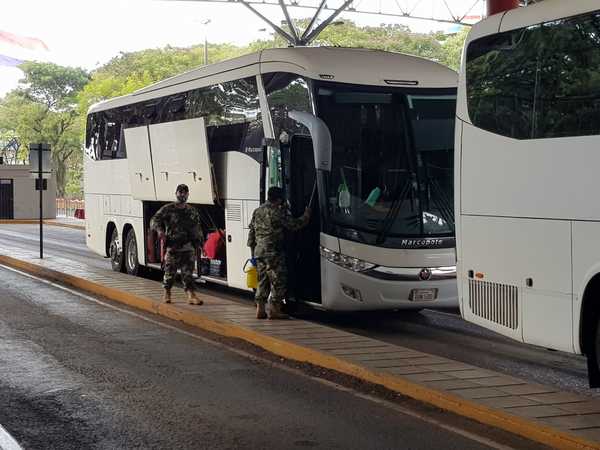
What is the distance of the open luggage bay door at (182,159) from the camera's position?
590 inches

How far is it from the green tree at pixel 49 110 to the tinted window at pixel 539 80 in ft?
205

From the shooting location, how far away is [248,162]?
46.0ft

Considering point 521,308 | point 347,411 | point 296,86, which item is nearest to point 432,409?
point 347,411

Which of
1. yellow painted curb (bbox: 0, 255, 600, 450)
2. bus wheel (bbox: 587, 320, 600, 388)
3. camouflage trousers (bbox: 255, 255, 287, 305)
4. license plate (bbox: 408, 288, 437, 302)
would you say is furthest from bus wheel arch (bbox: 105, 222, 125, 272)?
bus wheel (bbox: 587, 320, 600, 388)

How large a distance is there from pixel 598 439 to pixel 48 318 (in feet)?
29.4

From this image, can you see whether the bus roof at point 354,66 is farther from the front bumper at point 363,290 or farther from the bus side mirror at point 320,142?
the front bumper at point 363,290

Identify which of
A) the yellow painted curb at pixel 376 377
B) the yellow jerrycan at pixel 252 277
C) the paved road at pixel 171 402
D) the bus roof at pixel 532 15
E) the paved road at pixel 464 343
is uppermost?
the bus roof at pixel 532 15

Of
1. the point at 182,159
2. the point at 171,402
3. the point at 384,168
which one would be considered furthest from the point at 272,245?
the point at 171,402

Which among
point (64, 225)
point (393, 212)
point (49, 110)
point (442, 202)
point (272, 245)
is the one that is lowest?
point (64, 225)

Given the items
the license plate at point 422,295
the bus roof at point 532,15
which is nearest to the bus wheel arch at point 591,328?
the bus roof at point 532,15

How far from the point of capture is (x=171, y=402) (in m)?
8.09

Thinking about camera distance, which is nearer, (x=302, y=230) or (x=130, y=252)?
(x=302, y=230)

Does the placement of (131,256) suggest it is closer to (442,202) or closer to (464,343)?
(442,202)

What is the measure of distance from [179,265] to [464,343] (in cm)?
432
